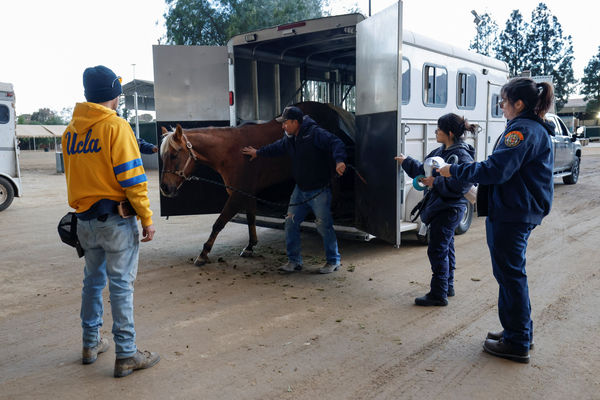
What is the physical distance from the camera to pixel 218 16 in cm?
2650

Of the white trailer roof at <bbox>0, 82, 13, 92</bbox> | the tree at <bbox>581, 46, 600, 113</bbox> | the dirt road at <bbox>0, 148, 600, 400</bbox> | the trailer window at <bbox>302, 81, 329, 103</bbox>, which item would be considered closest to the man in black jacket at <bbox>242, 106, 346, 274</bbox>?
the dirt road at <bbox>0, 148, 600, 400</bbox>

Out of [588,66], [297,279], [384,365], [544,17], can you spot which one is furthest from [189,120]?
[588,66]

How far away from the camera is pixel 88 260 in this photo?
3.38 metres

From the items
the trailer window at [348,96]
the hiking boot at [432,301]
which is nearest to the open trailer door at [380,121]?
the hiking boot at [432,301]

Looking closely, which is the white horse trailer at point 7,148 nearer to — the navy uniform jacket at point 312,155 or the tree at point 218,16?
the navy uniform jacket at point 312,155

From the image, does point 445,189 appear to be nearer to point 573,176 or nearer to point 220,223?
point 220,223

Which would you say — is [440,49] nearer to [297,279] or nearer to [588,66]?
[297,279]

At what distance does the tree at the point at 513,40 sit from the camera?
57.2m

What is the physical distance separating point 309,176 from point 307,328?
200cm

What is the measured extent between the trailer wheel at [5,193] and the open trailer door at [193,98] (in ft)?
21.3

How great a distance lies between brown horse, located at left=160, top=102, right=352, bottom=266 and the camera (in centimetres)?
572

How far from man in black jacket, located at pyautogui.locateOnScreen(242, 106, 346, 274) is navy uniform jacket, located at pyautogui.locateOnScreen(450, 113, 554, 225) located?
2.29m

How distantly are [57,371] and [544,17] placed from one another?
220ft

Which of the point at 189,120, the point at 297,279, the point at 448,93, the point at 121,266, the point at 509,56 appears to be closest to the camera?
the point at 121,266
